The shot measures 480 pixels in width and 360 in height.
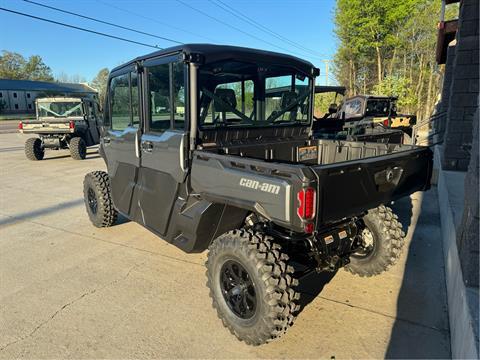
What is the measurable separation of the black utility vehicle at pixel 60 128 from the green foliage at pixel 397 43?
819 inches

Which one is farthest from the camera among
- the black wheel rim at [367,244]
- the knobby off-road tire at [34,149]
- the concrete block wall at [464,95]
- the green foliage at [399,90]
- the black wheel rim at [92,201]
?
the green foliage at [399,90]

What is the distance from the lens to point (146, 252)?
4473mm

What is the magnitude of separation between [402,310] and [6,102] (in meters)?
66.2

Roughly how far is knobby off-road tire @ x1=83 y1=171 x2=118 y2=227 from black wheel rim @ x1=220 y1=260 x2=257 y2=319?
8.76 feet

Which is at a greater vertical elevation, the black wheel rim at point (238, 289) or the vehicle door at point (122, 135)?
the vehicle door at point (122, 135)

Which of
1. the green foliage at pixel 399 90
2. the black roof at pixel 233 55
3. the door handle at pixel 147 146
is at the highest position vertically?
the green foliage at pixel 399 90

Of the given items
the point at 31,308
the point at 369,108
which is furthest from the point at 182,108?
the point at 369,108

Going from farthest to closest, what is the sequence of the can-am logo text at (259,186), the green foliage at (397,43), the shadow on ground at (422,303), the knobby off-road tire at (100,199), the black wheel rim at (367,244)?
the green foliage at (397,43)
the knobby off-road tire at (100,199)
the black wheel rim at (367,244)
the shadow on ground at (422,303)
the can-am logo text at (259,186)

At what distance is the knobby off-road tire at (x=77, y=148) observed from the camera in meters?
12.1

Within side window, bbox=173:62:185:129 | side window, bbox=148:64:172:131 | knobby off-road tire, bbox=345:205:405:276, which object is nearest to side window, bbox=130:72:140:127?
side window, bbox=148:64:172:131

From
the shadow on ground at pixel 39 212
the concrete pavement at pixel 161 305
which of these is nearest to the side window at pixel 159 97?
the concrete pavement at pixel 161 305

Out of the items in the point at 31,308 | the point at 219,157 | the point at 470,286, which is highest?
the point at 219,157

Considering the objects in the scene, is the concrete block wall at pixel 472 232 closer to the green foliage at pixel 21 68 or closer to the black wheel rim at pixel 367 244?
the black wheel rim at pixel 367 244

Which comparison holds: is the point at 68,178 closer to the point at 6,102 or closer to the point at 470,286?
the point at 470,286
